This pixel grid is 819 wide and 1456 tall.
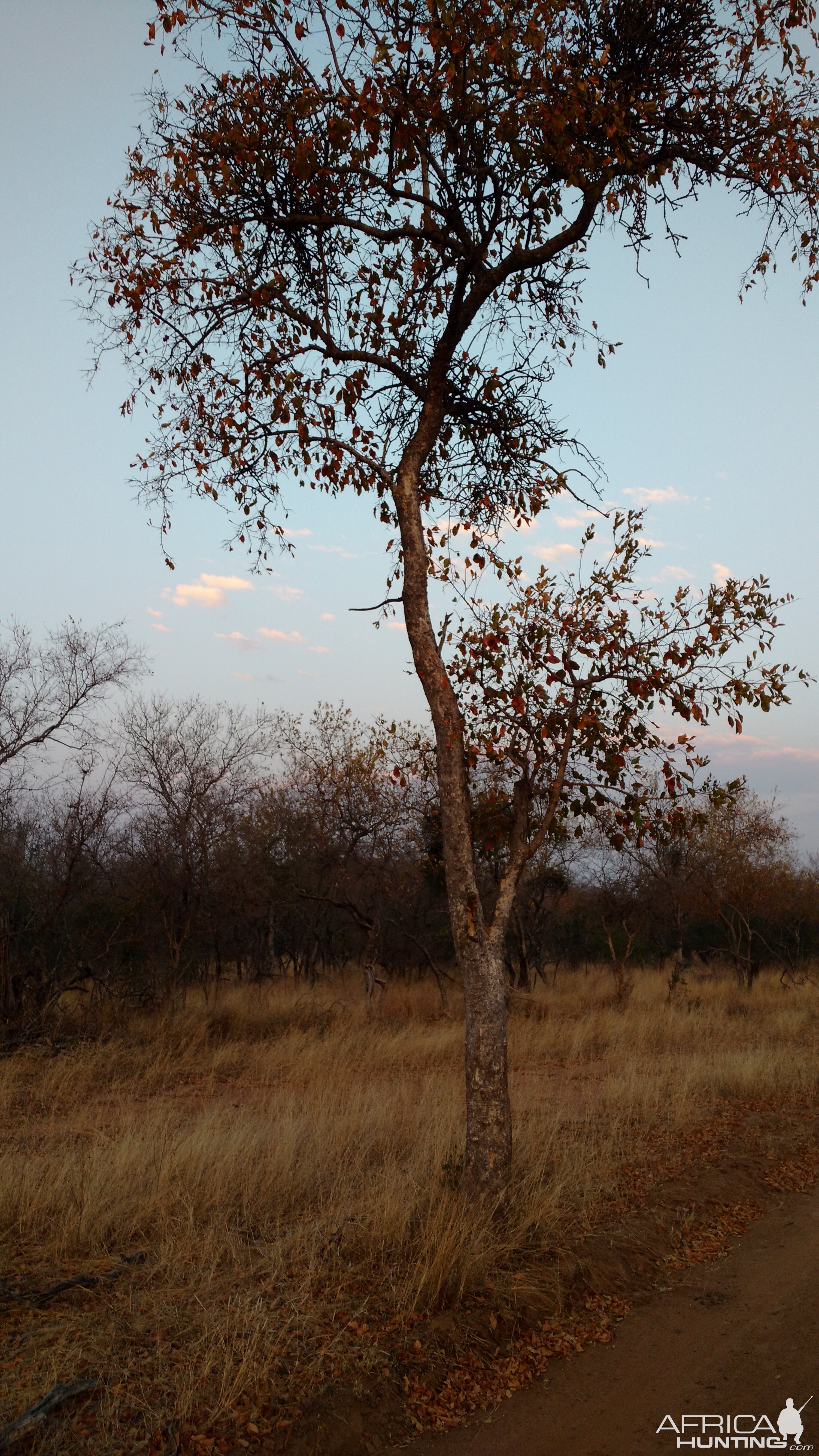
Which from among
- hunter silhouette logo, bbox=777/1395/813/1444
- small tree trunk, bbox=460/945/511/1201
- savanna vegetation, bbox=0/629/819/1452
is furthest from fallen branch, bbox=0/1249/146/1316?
hunter silhouette logo, bbox=777/1395/813/1444

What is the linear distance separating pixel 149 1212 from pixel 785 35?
8.71 metres

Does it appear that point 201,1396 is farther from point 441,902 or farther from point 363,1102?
point 441,902

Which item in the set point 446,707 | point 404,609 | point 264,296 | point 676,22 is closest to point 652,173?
point 676,22

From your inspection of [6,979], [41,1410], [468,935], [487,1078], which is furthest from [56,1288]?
[6,979]

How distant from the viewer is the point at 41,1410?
10.9 ft

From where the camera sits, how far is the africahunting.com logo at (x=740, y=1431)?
3.63 m

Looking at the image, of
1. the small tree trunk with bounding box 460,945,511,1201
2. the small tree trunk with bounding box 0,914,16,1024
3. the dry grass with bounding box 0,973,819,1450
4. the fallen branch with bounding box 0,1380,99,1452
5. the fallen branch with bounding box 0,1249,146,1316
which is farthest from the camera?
the small tree trunk with bounding box 0,914,16,1024

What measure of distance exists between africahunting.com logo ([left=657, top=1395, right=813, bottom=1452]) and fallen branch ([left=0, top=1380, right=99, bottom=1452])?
7.89 ft

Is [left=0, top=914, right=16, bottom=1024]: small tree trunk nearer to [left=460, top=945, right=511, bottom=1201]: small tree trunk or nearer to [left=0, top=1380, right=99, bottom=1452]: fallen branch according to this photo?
[left=460, top=945, right=511, bottom=1201]: small tree trunk

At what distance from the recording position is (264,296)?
6094 millimetres

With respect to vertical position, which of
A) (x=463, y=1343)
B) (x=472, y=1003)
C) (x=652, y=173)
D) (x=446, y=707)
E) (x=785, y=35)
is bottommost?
(x=463, y=1343)

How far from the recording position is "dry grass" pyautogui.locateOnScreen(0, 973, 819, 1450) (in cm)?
390

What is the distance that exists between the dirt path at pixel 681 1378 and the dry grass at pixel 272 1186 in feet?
2.15

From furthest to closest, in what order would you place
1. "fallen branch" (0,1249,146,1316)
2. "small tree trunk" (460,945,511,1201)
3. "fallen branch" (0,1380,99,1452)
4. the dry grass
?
1. "small tree trunk" (460,945,511,1201)
2. "fallen branch" (0,1249,146,1316)
3. the dry grass
4. "fallen branch" (0,1380,99,1452)
